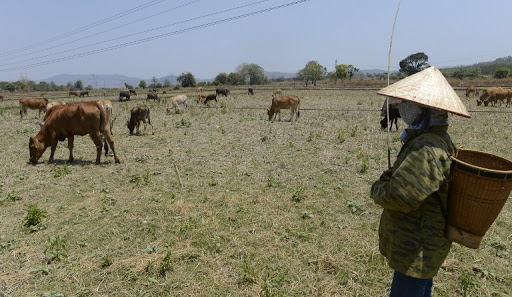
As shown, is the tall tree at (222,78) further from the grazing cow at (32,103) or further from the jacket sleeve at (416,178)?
the jacket sleeve at (416,178)

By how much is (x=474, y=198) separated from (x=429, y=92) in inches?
33.4

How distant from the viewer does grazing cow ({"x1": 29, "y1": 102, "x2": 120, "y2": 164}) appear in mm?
10211

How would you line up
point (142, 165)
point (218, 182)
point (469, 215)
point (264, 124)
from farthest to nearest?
1. point (264, 124)
2. point (142, 165)
3. point (218, 182)
4. point (469, 215)

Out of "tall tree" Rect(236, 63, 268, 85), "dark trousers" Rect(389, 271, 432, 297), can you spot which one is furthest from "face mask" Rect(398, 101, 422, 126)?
"tall tree" Rect(236, 63, 268, 85)

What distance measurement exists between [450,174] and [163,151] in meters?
11.0

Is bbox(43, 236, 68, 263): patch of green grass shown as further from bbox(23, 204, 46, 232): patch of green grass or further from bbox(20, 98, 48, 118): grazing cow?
bbox(20, 98, 48, 118): grazing cow

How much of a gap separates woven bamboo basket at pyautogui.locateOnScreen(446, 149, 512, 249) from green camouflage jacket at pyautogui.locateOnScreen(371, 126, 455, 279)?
0.20 feet

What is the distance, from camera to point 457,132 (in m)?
13.9

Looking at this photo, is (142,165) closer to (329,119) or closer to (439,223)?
(439,223)

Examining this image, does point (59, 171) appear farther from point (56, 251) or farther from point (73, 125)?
point (56, 251)

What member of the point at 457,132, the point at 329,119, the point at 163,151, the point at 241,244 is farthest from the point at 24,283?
the point at 329,119

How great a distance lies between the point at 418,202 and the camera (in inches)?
85.6

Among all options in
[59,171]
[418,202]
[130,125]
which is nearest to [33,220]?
[59,171]

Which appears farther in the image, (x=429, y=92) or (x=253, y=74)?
(x=253, y=74)
